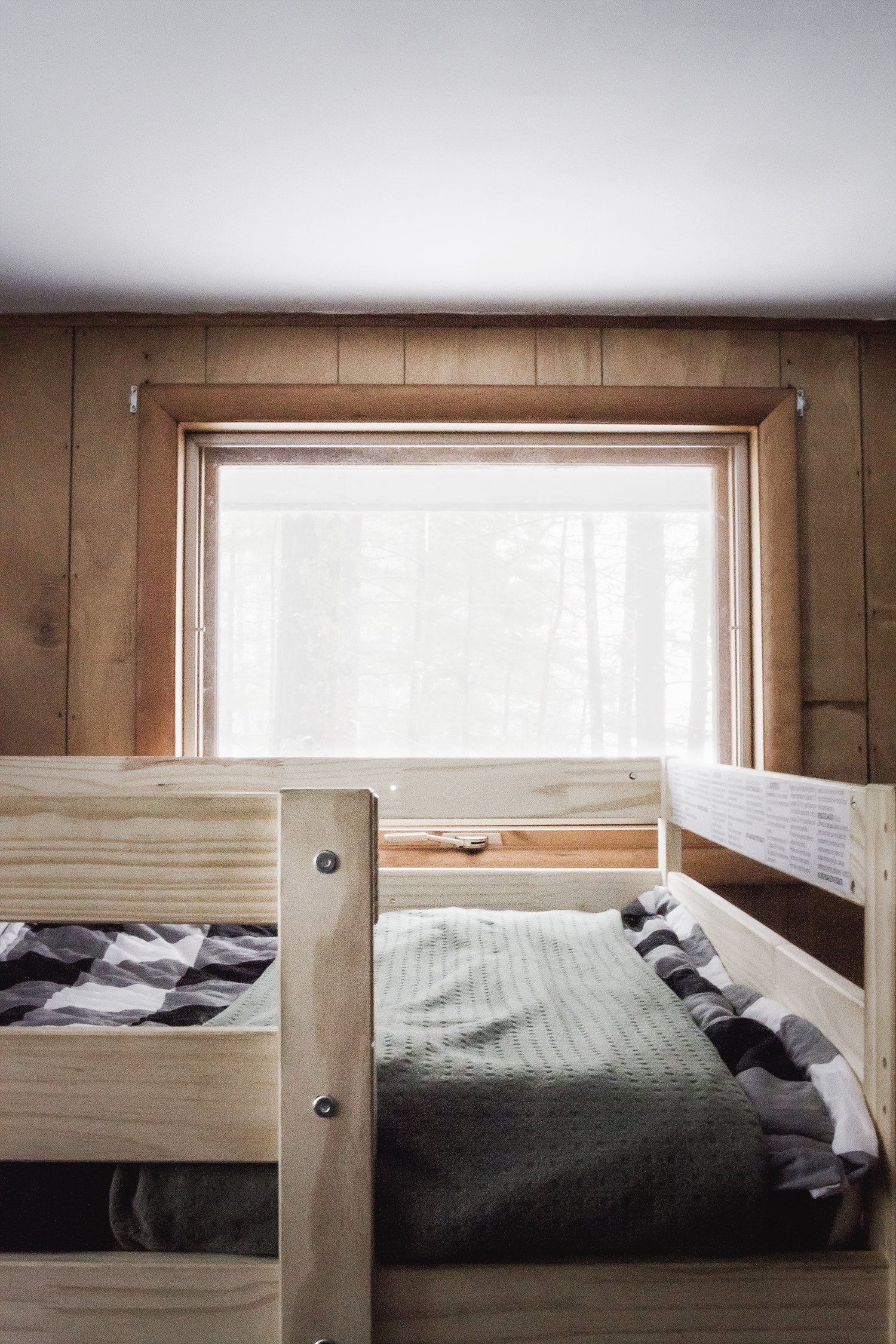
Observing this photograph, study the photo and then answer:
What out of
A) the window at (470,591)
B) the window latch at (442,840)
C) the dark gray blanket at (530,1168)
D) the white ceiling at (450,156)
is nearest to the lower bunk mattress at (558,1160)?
the dark gray blanket at (530,1168)

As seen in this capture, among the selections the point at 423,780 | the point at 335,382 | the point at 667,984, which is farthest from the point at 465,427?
the point at 667,984

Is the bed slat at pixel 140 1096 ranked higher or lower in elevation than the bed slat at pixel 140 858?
lower

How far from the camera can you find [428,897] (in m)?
1.70

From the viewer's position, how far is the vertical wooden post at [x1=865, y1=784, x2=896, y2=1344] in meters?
0.72

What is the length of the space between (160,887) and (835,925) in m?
1.75

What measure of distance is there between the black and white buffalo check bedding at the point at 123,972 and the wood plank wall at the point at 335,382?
0.64 m

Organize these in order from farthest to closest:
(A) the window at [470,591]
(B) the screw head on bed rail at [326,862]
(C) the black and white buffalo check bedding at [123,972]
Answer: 1. (A) the window at [470,591]
2. (C) the black and white buffalo check bedding at [123,972]
3. (B) the screw head on bed rail at [326,862]

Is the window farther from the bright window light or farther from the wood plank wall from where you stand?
the wood plank wall

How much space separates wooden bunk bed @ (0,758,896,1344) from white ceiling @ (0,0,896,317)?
1.06 m

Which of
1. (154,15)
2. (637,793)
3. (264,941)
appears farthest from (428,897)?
(154,15)

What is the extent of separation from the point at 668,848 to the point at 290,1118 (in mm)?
1176

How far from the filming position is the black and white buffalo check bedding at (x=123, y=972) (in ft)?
3.43

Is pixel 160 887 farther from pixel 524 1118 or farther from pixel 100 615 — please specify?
pixel 100 615

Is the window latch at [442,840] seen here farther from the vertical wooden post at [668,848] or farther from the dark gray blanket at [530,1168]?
the dark gray blanket at [530,1168]
